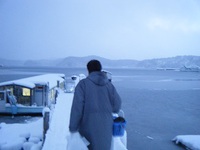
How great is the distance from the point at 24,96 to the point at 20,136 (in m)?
10.1

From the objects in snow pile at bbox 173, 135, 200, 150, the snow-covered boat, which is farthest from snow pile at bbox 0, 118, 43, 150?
snow pile at bbox 173, 135, 200, 150

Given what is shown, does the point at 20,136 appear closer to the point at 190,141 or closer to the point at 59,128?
the point at 59,128

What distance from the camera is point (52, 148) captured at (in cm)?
596

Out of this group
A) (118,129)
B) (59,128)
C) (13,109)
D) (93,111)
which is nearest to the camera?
(93,111)

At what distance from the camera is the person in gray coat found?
3141 millimetres

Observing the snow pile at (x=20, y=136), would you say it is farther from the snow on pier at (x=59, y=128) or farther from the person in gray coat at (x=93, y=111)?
the person in gray coat at (x=93, y=111)

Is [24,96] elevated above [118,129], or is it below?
below

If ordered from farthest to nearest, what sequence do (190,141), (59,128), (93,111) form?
(190,141), (59,128), (93,111)

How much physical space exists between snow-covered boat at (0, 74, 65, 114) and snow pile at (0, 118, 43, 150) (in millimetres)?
6737

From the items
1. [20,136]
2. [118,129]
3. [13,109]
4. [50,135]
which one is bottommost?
[13,109]

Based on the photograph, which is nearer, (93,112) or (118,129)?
(93,112)

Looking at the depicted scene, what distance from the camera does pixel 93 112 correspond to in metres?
3.17

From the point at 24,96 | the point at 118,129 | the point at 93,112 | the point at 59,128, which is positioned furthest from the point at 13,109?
the point at 93,112

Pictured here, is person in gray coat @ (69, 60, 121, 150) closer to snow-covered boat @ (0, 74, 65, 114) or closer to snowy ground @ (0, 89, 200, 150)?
snowy ground @ (0, 89, 200, 150)
